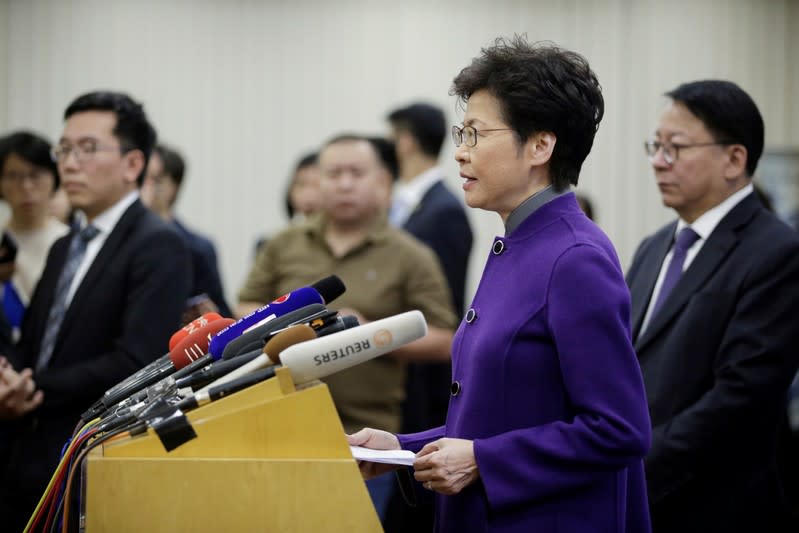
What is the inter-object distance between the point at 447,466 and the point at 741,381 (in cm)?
108

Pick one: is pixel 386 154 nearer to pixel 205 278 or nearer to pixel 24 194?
pixel 205 278

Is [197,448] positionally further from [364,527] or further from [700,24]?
[700,24]

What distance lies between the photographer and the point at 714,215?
2566 mm

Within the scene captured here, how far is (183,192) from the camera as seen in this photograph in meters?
6.46

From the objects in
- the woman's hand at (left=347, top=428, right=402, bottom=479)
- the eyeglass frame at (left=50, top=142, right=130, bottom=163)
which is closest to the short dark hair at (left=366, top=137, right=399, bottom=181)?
the eyeglass frame at (left=50, top=142, right=130, bottom=163)

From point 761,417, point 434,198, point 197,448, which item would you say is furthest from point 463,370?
point 434,198

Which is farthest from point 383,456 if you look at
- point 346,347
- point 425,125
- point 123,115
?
point 425,125

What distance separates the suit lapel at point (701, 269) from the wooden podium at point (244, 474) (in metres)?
1.26

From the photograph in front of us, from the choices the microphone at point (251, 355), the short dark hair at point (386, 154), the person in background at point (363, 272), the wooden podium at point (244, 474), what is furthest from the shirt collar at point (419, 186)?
the wooden podium at point (244, 474)

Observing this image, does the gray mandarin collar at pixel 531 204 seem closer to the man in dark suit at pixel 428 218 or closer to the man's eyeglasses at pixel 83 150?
the man's eyeglasses at pixel 83 150

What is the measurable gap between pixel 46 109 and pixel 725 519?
5135 mm

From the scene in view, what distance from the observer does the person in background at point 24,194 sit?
360 centimetres

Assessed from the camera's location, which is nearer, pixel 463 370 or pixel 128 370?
pixel 463 370

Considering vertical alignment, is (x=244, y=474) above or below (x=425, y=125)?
below
